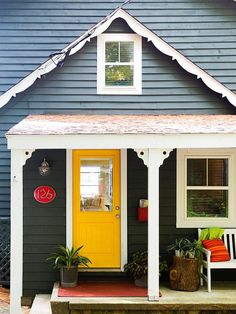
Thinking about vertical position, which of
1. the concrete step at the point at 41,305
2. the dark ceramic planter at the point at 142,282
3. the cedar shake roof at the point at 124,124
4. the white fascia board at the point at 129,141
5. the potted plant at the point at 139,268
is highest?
the cedar shake roof at the point at 124,124

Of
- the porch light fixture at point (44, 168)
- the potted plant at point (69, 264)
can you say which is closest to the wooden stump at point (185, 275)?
the potted plant at point (69, 264)

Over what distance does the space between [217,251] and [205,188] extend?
123cm

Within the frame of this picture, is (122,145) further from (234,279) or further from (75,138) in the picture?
(234,279)

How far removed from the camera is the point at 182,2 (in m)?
10.1

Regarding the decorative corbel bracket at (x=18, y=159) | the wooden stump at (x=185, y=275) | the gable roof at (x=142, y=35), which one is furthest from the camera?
the gable roof at (x=142, y=35)

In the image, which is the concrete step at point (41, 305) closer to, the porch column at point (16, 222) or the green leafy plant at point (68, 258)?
the porch column at point (16, 222)

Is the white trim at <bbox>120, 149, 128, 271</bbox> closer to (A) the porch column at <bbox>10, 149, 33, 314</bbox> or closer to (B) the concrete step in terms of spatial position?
(B) the concrete step

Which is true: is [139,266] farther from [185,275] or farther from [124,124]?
[124,124]

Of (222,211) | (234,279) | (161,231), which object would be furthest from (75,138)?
(234,279)

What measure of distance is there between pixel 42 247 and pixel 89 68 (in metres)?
3.32

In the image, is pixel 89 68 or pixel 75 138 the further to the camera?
pixel 89 68

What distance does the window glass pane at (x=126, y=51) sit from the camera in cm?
918

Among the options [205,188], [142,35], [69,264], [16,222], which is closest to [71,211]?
[69,264]

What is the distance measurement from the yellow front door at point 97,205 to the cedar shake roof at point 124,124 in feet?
2.25
